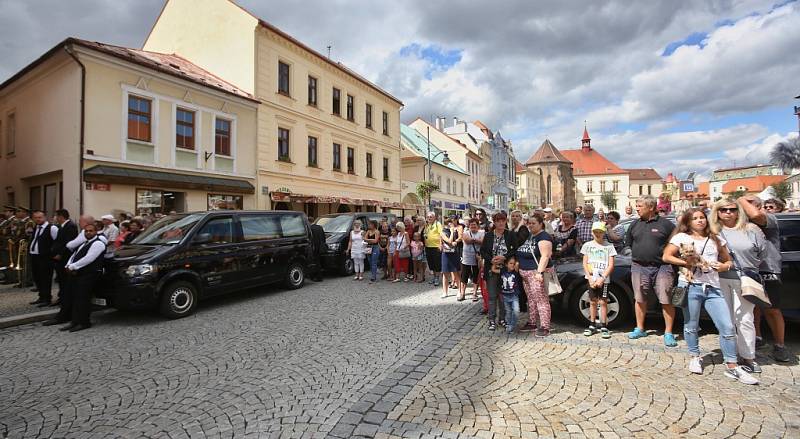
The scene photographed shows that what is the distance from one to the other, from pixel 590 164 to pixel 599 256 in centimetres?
11921

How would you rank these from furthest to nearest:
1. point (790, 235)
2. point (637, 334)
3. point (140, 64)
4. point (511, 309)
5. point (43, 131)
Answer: point (43, 131), point (140, 64), point (511, 309), point (637, 334), point (790, 235)

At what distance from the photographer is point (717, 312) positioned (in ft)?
13.7

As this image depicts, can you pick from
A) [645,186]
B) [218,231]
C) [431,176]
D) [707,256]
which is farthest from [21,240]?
[645,186]

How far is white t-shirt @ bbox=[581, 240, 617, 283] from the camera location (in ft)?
17.9

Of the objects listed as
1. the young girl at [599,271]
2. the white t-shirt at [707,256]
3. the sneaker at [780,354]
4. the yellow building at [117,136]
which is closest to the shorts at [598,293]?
the young girl at [599,271]

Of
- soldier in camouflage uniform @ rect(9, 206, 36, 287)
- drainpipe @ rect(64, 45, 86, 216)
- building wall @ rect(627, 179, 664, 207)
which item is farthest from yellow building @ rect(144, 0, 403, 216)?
building wall @ rect(627, 179, 664, 207)

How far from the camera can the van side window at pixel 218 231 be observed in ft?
25.2

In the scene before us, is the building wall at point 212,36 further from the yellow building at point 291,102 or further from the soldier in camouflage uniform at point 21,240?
the soldier in camouflage uniform at point 21,240

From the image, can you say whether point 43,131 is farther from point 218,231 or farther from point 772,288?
point 772,288

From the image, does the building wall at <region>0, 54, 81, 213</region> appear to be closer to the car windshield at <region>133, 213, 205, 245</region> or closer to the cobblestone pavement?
the car windshield at <region>133, 213, 205, 245</region>

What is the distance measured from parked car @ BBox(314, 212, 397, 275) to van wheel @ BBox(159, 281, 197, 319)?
14.8 feet

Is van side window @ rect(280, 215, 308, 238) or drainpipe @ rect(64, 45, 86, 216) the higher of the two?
drainpipe @ rect(64, 45, 86, 216)

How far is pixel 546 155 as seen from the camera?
305 feet

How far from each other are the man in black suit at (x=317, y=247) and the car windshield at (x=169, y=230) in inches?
121
